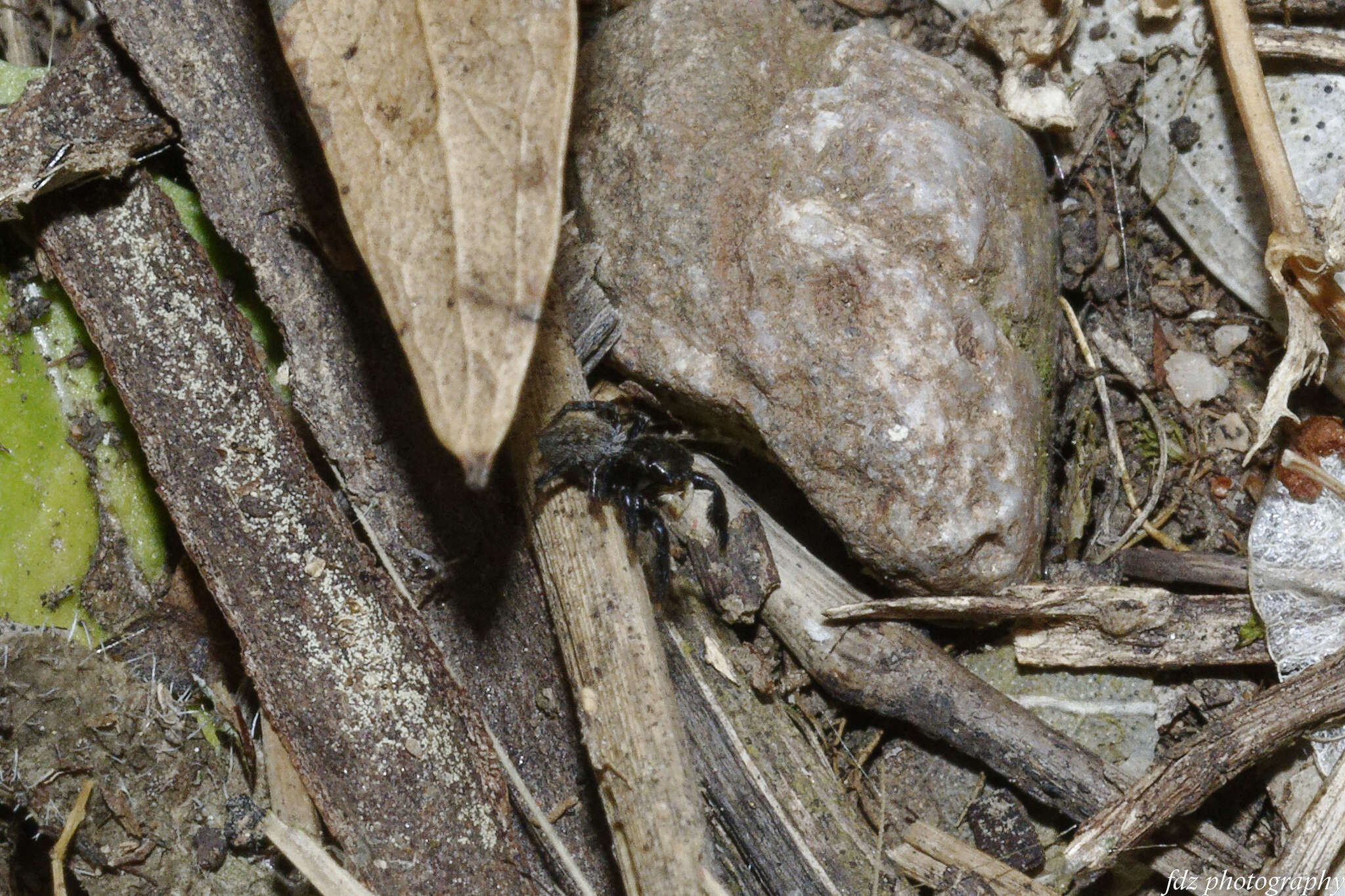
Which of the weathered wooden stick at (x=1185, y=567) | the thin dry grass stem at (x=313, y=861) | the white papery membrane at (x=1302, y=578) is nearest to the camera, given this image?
the thin dry grass stem at (x=313, y=861)

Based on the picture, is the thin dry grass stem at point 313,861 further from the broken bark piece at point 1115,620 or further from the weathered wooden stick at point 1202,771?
the weathered wooden stick at point 1202,771

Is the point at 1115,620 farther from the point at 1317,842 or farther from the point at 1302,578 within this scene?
the point at 1317,842

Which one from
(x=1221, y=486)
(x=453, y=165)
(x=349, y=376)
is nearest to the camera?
(x=453, y=165)

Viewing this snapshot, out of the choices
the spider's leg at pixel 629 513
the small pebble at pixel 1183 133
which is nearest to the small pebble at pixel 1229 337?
the small pebble at pixel 1183 133

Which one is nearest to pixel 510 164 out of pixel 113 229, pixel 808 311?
pixel 808 311

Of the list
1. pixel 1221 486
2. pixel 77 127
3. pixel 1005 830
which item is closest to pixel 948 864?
pixel 1005 830

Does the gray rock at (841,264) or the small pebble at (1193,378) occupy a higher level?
the gray rock at (841,264)

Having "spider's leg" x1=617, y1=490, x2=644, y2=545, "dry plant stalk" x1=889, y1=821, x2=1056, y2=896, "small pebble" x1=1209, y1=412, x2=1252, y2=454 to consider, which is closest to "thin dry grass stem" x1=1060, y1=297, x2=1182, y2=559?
"small pebble" x1=1209, y1=412, x2=1252, y2=454
